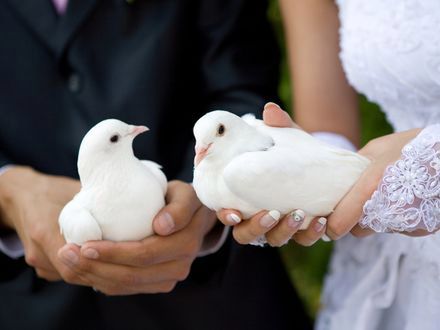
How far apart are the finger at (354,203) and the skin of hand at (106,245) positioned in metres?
0.24

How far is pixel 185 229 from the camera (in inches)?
37.3

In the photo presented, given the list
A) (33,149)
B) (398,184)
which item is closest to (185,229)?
(398,184)

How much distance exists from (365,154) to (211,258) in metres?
0.41

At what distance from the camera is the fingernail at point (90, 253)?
0.85 m

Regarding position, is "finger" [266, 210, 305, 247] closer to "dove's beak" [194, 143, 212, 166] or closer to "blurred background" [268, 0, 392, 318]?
"dove's beak" [194, 143, 212, 166]

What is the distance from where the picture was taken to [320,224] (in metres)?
0.81

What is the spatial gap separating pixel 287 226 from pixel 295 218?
2 cm

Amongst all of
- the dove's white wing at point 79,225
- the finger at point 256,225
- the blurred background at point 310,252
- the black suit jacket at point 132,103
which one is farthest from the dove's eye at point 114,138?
the blurred background at point 310,252

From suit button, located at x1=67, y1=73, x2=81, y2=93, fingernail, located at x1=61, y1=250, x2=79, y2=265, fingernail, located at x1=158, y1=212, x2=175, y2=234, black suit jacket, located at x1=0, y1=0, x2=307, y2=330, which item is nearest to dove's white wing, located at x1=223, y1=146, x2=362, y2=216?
fingernail, located at x1=158, y1=212, x2=175, y2=234

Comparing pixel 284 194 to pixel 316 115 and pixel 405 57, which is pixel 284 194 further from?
pixel 316 115

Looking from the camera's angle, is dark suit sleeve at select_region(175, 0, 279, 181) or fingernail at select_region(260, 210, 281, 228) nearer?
fingernail at select_region(260, 210, 281, 228)

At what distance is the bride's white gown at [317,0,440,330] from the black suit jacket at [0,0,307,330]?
20cm

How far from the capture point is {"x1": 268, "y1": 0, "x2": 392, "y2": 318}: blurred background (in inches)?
64.8

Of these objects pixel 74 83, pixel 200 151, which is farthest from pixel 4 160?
pixel 200 151
